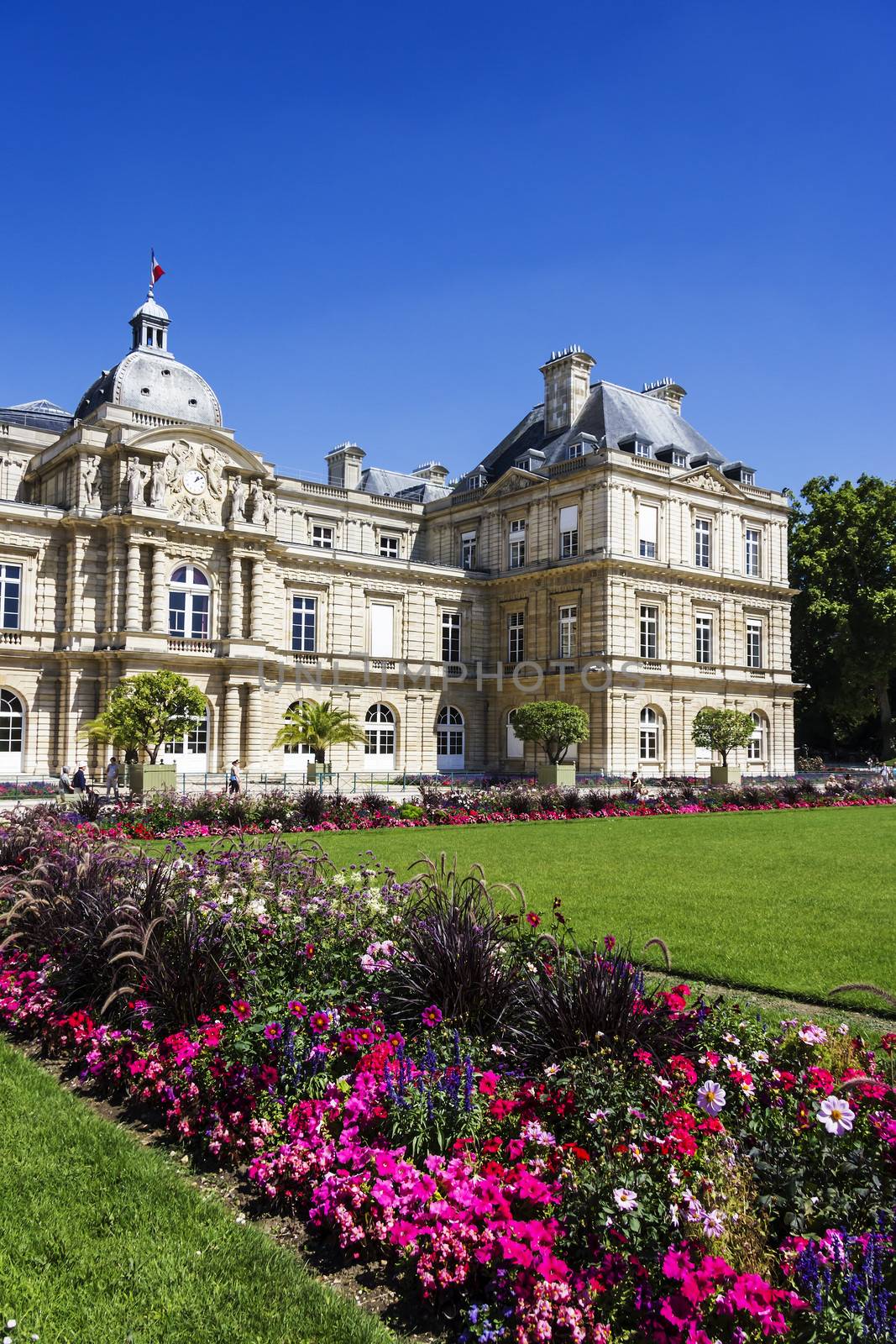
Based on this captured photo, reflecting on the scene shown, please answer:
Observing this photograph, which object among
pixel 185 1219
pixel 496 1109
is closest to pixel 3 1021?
pixel 185 1219

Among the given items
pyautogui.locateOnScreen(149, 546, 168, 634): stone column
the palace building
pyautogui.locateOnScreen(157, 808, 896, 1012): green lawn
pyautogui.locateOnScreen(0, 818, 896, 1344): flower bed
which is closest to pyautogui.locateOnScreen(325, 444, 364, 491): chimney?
the palace building

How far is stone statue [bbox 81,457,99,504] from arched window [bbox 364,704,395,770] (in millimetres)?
14589

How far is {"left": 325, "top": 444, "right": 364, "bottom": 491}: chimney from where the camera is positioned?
160ft

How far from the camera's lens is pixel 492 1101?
15.0 feet

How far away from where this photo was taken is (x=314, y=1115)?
4.67 meters

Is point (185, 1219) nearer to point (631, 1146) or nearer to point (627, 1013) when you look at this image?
point (631, 1146)

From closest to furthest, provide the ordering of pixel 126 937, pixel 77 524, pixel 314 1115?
pixel 314 1115, pixel 126 937, pixel 77 524

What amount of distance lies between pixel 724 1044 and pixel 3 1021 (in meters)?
5.15

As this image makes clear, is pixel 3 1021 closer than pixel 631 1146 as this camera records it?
No

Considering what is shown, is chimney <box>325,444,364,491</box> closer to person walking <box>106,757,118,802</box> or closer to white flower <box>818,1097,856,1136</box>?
person walking <box>106,757,118,802</box>

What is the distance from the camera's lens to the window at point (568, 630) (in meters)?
41.7

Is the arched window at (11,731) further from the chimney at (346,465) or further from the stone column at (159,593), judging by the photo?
the chimney at (346,465)

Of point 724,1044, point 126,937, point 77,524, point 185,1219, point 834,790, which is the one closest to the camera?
point 185,1219

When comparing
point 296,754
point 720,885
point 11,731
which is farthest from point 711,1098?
point 296,754
